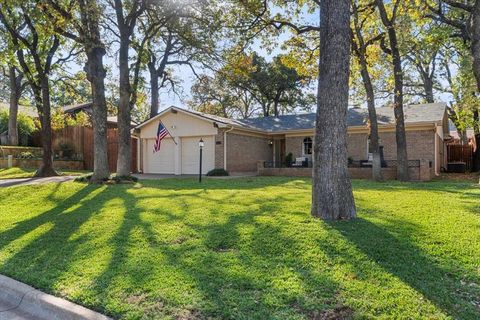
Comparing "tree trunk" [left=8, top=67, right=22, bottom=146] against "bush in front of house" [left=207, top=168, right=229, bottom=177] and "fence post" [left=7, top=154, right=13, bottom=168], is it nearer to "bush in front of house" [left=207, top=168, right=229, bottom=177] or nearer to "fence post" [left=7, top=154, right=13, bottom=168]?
"fence post" [left=7, top=154, right=13, bottom=168]

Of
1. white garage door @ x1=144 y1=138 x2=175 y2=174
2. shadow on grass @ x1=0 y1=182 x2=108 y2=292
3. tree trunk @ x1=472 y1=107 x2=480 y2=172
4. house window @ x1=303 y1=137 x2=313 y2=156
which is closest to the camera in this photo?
shadow on grass @ x1=0 y1=182 x2=108 y2=292

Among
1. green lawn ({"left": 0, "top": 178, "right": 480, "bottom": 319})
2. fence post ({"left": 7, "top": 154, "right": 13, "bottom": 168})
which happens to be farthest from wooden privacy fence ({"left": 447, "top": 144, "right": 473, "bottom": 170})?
fence post ({"left": 7, "top": 154, "right": 13, "bottom": 168})

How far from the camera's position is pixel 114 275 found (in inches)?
163

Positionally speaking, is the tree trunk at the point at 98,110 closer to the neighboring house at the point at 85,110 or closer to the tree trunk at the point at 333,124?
the tree trunk at the point at 333,124

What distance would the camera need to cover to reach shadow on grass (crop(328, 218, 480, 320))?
10.7ft

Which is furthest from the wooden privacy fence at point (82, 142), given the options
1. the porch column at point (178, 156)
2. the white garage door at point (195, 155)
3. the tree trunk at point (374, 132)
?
the tree trunk at point (374, 132)

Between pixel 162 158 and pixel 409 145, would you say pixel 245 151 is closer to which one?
pixel 162 158

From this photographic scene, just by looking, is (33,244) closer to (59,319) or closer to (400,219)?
(59,319)

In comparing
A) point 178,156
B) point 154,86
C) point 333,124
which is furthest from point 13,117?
point 333,124

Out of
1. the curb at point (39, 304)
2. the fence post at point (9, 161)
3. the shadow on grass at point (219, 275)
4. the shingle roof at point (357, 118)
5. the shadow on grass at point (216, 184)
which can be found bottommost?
the curb at point (39, 304)

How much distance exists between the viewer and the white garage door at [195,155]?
1992 cm

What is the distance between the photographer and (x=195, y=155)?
2034 centimetres

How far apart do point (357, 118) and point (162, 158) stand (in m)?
11.4

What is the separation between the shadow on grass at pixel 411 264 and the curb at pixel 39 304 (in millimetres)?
2758
